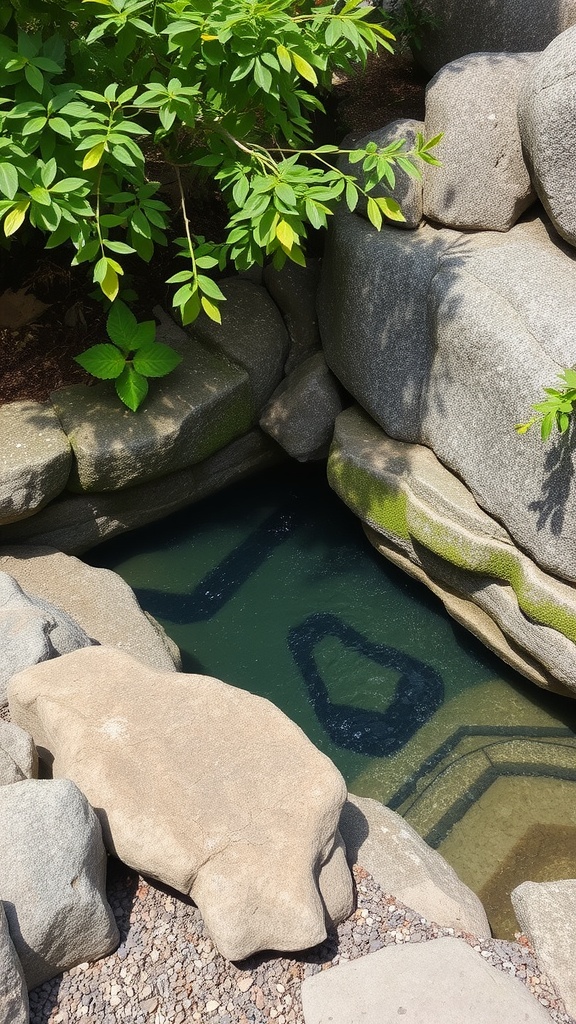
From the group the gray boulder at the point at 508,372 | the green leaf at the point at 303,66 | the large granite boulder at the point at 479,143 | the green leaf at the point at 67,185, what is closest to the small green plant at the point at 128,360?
the green leaf at the point at 67,185

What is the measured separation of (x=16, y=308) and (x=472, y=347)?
3405mm

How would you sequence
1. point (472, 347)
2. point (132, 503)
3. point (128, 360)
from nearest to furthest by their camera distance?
point (472, 347) → point (128, 360) → point (132, 503)

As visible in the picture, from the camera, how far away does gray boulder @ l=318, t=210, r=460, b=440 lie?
5.36 metres

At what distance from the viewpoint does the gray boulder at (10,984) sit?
9.27ft

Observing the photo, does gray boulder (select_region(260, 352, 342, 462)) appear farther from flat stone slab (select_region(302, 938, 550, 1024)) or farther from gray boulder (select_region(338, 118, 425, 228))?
flat stone slab (select_region(302, 938, 550, 1024))

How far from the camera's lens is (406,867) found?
3746 mm

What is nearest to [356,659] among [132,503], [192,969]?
[132,503]

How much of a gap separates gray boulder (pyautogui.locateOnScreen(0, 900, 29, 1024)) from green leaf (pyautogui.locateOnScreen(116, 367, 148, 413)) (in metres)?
3.41

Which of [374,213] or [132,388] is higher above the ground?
[374,213]

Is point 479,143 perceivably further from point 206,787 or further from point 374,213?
point 206,787

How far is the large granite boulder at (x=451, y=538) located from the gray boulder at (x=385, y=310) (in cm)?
25

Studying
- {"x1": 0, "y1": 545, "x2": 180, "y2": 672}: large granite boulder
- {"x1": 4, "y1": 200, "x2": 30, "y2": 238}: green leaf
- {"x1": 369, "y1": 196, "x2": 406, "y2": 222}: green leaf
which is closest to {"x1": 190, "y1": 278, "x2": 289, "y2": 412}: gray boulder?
{"x1": 0, "y1": 545, "x2": 180, "y2": 672}: large granite boulder

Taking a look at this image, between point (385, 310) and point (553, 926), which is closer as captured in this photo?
point (553, 926)

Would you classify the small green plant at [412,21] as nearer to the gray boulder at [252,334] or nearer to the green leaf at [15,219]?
the gray boulder at [252,334]
